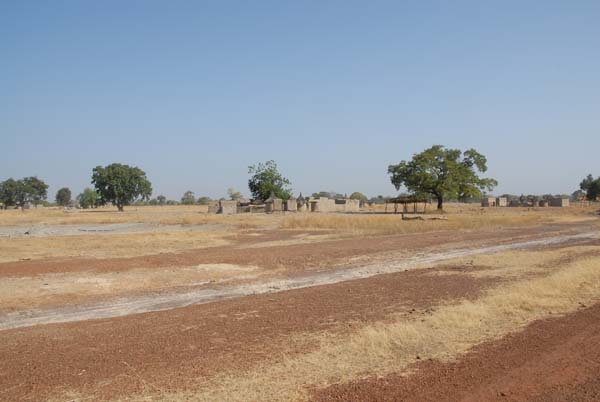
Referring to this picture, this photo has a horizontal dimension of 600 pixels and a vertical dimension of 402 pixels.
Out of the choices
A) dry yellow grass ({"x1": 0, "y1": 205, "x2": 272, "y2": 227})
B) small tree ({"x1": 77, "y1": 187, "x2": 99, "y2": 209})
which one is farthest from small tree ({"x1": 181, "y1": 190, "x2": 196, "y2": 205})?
dry yellow grass ({"x1": 0, "y1": 205, "x2": 272, "y2": 227})

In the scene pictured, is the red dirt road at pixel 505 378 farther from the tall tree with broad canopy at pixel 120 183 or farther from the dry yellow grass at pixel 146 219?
the tall tree with broad canopy at pixel 120 183

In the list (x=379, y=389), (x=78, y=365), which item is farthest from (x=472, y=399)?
(x=78, y=365)

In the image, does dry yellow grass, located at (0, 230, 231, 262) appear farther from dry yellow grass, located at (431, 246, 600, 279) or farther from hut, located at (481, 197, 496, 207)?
hut, located at (481, 197, 496, 207)

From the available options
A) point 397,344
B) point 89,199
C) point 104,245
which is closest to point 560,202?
point 104,245

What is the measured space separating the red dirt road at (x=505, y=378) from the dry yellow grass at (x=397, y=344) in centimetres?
36

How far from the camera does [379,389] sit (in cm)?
680

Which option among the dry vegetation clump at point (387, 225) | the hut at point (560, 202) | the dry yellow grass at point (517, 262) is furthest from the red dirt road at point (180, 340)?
the hut at point (560, 202)

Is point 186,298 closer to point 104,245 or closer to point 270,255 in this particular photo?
point 270,255

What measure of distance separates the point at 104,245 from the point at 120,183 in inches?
2896

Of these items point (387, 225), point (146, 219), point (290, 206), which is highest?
point (290, 206)

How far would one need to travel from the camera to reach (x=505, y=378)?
705cm

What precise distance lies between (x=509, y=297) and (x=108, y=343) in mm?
9166

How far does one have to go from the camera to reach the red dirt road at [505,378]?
6.48m

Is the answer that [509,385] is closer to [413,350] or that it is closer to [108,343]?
[413,350]
